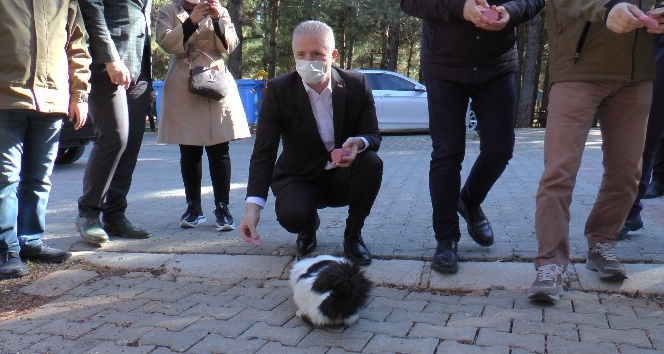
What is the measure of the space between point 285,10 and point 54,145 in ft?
82.9

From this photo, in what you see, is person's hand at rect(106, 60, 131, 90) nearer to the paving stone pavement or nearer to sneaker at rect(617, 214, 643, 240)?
the paving stone pavement

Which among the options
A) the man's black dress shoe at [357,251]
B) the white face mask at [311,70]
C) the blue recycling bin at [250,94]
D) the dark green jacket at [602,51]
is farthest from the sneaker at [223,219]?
the blue recycling bin at [250,94]

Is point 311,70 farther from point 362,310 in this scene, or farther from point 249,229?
point 362,310

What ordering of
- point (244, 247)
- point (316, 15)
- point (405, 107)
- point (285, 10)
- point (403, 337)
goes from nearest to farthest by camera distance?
1. point (403, 337)
2. point (244, 247)
3. point (405, 107)
4. point (316, 15)
5. point (285, 10)

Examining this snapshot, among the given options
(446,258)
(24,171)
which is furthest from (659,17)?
(24,171)

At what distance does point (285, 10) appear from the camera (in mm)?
28609

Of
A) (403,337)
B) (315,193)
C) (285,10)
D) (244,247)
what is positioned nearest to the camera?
(403,337)

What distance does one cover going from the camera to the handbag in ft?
16.4

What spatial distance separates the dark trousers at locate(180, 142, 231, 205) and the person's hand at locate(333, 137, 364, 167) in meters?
1.45

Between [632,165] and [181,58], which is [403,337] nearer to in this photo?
[632,165]

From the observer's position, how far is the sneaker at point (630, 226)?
4.33 meters

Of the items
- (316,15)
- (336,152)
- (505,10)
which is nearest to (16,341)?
(336,152)

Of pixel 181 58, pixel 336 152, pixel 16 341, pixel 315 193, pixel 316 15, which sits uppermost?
pixel 316 15

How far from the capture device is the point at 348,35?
101 ft
